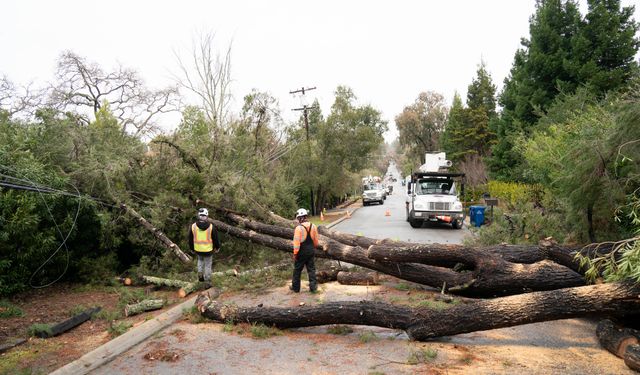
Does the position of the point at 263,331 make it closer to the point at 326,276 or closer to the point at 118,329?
the point at 118,329

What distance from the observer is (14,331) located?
6.35m

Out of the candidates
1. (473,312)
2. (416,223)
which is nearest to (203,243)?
(473,312)

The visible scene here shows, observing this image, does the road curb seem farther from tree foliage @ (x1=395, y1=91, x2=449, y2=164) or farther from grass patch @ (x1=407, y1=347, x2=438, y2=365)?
tree foliage @ (x1=395, y1=91, x2=449, y2=164)

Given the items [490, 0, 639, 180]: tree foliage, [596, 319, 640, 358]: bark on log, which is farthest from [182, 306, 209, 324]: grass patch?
[490, 0, 639, 180]: tree foliage

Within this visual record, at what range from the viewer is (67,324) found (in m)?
6.51

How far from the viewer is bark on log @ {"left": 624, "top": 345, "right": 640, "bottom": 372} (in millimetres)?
4211

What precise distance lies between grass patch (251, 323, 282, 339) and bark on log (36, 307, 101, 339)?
3.00 m

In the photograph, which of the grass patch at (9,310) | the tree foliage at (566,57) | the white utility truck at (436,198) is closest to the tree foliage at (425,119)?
the tree foliage at (566,57)

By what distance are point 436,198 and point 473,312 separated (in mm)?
12965

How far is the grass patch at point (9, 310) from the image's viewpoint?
7013 millimetres

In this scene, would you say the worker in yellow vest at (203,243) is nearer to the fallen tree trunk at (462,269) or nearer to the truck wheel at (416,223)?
the fallen tree trunk at (462,269)

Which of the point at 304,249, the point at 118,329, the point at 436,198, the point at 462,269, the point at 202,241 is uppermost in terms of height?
the point at 436,198

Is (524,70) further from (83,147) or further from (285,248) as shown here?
(83,147)

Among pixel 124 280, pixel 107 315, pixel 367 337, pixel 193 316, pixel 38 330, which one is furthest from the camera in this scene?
pixel 124 280
